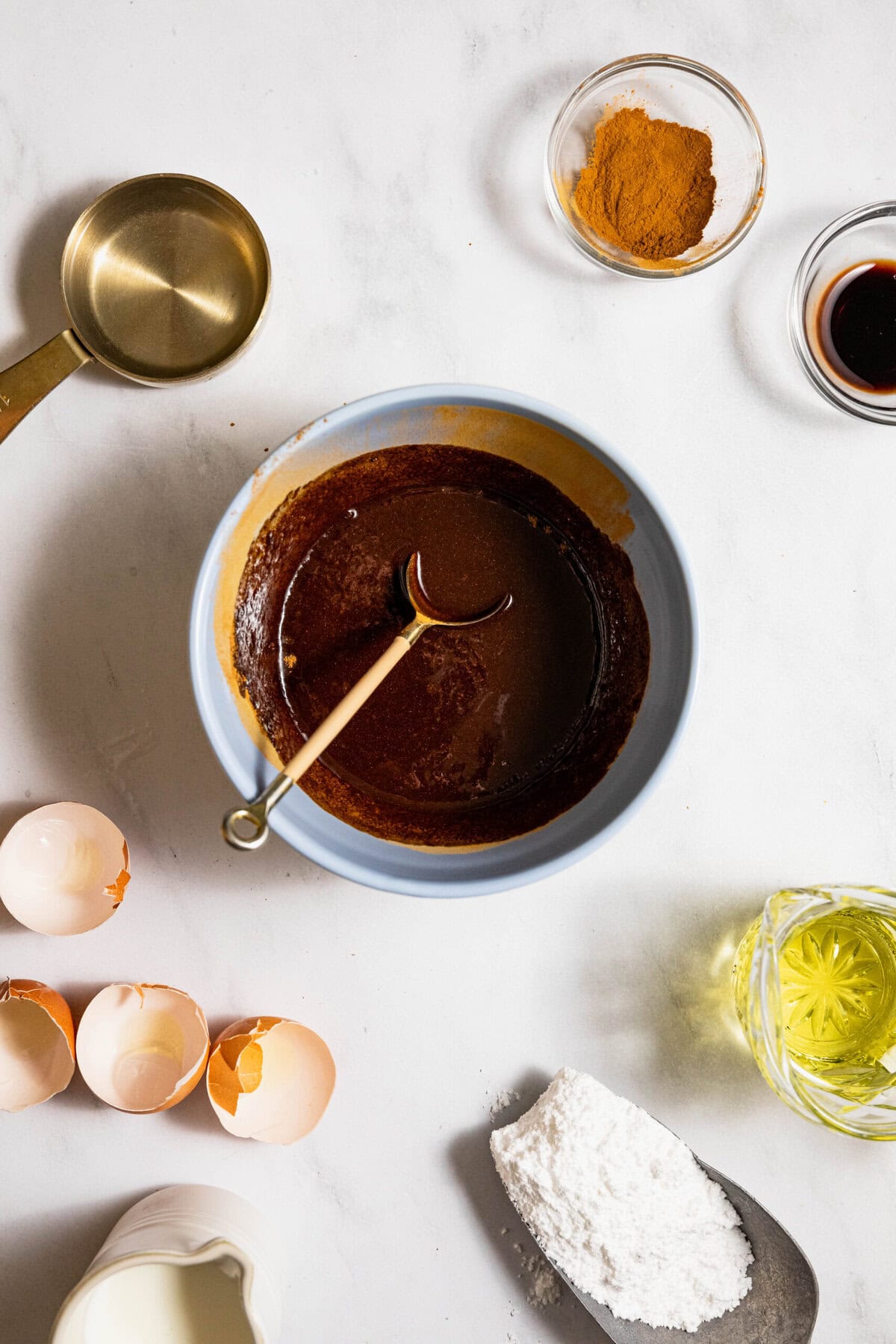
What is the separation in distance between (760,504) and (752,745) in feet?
1.08

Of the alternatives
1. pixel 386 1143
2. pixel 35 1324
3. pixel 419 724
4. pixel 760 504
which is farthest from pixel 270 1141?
pixel 760 504

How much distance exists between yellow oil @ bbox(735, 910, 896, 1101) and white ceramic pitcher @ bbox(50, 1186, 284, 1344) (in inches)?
26.6

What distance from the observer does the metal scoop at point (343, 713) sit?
96 centimetres

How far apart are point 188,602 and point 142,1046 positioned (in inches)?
22.9

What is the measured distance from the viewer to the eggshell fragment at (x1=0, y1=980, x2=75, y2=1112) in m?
1.15

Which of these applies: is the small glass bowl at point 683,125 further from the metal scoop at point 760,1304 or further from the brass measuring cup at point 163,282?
the metal scoop at point 760,1304

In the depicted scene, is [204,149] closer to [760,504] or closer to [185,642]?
[185,642]

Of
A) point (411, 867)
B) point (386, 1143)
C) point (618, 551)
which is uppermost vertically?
point (618, 551)

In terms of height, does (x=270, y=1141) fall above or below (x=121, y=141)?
below

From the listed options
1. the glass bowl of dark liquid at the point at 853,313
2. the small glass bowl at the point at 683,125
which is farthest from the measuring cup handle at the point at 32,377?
the glass bowl of dark liquid at the point at 853,313

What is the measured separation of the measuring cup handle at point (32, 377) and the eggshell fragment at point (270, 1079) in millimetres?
822

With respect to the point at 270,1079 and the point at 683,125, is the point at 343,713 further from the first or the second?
the point at 683,125

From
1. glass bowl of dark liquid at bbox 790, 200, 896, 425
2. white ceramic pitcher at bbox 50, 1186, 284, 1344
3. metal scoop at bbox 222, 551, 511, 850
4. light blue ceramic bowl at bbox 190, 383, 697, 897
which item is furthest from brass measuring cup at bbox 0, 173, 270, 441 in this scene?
white ceramic pitcher at bbox 50, 1186, 284, 1344

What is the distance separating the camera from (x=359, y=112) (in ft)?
3.99
